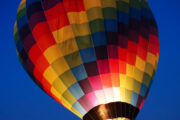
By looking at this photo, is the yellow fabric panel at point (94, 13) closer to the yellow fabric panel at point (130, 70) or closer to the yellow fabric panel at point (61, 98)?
the yellow fabric panel at point (130, 70)

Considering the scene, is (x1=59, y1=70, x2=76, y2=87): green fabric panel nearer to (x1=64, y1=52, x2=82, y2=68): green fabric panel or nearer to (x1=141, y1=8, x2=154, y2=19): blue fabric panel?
(x1=64, y1=52, x2=82, y2=68): green fabric panel

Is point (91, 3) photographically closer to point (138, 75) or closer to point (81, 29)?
point (81, 29)

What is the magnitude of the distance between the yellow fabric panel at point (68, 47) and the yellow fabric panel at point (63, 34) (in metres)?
0.11

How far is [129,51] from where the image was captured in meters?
8.23

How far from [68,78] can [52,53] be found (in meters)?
0.85

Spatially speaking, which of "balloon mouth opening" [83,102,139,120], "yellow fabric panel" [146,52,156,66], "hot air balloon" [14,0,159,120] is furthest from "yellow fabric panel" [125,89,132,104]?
"yellow fabric panel" [146,52,156,66]

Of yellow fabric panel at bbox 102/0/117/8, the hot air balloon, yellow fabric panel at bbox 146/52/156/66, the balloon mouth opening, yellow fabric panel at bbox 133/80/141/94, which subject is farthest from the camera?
yellow fabric panel at bbox 146/52/156/66

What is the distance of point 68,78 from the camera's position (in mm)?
8094

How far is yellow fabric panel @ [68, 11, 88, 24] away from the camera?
818 centimetres

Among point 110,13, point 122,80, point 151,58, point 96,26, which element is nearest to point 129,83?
point 122,80

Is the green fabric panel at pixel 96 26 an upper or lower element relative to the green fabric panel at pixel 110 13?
lower

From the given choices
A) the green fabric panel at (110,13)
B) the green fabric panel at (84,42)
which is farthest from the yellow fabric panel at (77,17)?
the green fabric panel at (110,13)

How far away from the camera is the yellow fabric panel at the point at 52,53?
8227 mm

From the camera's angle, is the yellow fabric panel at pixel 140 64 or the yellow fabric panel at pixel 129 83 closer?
the yellow fabric panel at pixel 129 83
